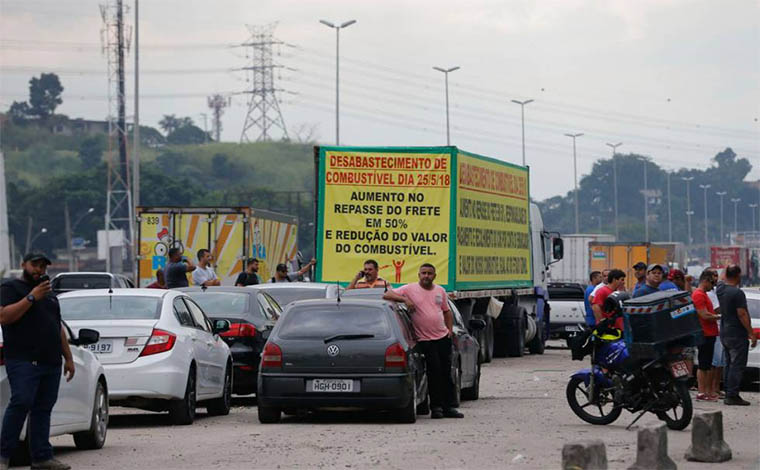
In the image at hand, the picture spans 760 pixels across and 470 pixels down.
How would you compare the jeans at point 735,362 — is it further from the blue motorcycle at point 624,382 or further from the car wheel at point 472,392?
the car wheel at point 472,392

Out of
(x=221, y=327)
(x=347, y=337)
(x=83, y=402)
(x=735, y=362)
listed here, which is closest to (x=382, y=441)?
(x=347, y=337)

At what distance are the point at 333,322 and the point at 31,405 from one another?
514 centimetres

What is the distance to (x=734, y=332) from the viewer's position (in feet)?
63.5

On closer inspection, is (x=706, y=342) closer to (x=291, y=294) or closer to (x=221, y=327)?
(x=291, y=294)

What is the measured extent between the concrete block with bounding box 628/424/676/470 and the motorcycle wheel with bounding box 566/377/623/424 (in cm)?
465

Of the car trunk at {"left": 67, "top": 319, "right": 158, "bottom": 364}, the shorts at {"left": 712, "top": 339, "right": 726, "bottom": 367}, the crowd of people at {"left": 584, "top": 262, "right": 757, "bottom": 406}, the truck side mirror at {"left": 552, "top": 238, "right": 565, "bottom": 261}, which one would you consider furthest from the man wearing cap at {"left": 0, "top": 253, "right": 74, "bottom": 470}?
the truck side mirror at {"left": 552, "top": 238, "right": 565, "bottom": 261}

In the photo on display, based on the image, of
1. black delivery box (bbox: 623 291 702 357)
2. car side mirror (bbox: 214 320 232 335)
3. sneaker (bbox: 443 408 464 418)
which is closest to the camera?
black delivery box (bbox: 623 291 702 357)

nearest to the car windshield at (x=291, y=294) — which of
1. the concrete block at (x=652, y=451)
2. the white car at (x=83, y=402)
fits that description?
the white car at (x=83, y=402)

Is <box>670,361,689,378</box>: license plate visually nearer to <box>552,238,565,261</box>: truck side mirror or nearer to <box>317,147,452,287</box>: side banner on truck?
<box>317,147,452,287</box>: side banner on truck

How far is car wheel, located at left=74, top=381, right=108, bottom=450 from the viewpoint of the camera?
13.7 metres

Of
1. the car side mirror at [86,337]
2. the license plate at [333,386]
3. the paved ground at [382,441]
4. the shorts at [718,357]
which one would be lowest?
the paved ground at [382,441]

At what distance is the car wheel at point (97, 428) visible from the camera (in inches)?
538

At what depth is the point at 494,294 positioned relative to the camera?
3108 cm

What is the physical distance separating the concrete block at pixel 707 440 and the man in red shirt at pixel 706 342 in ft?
23.5
